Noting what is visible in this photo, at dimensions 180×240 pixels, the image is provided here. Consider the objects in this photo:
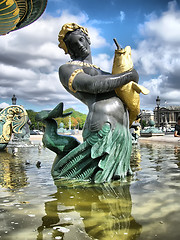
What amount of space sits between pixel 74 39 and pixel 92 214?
9.45 ft

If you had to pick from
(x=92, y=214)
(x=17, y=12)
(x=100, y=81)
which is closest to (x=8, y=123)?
(x=17, y=12)

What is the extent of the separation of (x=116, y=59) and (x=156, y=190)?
6.72 feet

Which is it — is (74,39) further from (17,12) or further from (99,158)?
(99,158)

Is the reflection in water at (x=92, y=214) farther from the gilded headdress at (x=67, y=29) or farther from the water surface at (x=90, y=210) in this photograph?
the gilded headdress at (x=67, y=29)

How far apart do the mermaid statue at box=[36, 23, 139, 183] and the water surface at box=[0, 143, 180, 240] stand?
0.90ft

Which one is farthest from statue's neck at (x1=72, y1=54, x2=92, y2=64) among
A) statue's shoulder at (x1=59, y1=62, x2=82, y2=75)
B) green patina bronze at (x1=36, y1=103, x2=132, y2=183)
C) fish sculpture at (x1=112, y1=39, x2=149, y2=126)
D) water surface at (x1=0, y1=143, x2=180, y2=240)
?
water surface at (x1=0, y1=143, x2=180, y2=240)

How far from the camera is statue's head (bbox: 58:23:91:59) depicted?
401 cm

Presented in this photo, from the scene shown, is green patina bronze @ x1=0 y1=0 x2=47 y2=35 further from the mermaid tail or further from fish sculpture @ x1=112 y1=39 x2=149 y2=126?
the mermaid tail

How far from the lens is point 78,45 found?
13.3 ft

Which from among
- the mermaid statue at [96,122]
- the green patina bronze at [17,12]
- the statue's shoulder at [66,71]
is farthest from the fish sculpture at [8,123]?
the statue's shoulder at [66,71]

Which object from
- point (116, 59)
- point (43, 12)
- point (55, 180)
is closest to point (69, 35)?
point (43, 12)

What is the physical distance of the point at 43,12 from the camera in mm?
4180

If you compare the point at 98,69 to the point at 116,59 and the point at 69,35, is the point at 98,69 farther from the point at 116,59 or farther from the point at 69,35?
the point at 69,35

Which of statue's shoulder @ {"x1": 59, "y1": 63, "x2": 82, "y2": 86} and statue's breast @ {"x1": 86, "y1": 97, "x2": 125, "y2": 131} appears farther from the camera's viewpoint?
statue's shoulder @ {"x1": 59, "y1": 63, "x2": 82, "y2": 86}
